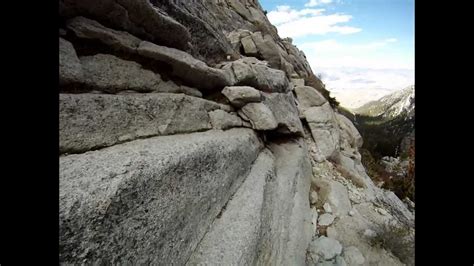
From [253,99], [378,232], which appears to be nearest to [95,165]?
[253,99]

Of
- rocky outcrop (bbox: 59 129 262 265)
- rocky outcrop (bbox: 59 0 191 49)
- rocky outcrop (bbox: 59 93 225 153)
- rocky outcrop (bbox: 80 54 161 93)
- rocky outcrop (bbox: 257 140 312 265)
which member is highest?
rocky outcrop (bbox: 59 0 191 49)

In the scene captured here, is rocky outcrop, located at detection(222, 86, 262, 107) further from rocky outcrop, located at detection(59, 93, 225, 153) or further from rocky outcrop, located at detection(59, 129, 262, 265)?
rocky outcrop, located at detection(59, 129, 262, 265)

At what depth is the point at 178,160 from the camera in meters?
5.42

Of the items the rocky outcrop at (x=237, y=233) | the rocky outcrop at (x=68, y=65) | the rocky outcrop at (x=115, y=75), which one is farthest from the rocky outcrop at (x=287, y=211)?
the rocky outcrop at (x=68, y=65)

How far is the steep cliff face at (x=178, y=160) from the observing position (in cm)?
406

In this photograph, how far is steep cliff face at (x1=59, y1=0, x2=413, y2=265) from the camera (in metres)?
4.06

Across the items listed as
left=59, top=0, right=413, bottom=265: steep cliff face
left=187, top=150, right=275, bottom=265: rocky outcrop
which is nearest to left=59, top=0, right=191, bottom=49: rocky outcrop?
left=59, top=0, right=413, bottom=265: steep cliff face

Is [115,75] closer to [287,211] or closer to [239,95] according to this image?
[239,95]

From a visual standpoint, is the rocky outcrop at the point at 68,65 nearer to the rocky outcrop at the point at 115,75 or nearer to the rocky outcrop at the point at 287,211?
the rocky outcrop at the point at 115,75

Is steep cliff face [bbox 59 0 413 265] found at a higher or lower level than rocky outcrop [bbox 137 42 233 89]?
lower

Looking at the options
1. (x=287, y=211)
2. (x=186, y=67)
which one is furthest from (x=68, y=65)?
(x=287, y=211)
